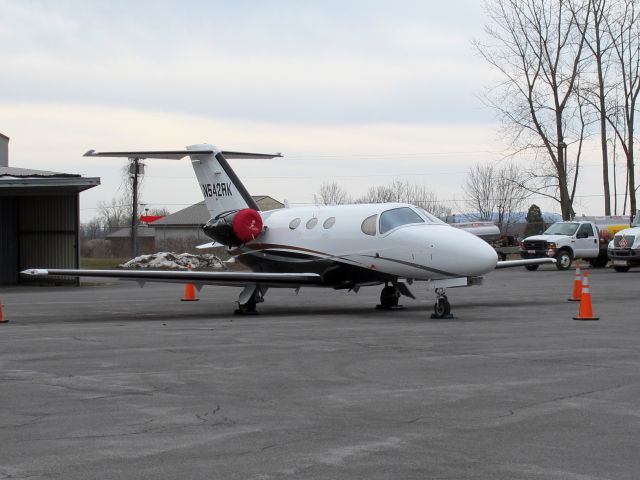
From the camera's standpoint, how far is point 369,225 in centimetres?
1962

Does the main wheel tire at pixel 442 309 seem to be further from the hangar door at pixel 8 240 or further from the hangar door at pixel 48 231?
the hangar door at pixel 8 240

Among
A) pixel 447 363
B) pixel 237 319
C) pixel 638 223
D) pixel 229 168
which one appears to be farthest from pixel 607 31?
pixel 447 363

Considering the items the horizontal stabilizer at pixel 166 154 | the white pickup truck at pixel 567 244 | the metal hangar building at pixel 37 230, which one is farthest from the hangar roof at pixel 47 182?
the white pickup truck at pixel 567 244

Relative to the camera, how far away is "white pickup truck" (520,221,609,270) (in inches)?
1641

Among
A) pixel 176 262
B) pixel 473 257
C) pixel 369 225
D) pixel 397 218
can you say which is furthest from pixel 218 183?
pixel 176 262

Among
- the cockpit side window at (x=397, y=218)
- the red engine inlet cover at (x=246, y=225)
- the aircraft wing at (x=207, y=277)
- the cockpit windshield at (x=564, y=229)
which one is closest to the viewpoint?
the aircraft wing at (x=207, y=277)

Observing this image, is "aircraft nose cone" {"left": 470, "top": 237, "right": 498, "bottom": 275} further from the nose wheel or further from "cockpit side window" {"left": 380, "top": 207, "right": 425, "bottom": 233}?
"cockpit side window" {"left": 380, "top": 207, "right": 425, "bottom": 233}

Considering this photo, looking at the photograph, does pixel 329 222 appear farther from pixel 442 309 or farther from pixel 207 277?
pixel 442 309

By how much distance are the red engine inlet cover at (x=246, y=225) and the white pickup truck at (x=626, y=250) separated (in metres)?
20.1

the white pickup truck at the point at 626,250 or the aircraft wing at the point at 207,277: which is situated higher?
the white pickup truck at the point at 626,250

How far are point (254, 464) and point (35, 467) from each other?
1434mm

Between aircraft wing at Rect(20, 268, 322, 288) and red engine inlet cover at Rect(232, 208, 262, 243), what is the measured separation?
82.8 inches

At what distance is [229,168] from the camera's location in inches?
916

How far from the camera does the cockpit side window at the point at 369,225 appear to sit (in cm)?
1950
